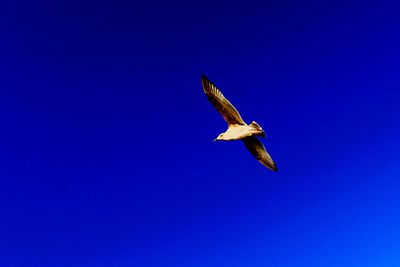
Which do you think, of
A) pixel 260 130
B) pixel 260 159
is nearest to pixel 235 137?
pixel 260 130

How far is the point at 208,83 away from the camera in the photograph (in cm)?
1488

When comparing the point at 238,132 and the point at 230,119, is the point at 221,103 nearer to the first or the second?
the point at 230,119

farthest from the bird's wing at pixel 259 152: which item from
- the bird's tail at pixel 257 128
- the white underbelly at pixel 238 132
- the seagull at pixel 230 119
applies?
the bird's tail at pixel 257 128

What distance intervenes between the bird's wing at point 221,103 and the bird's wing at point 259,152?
4.38 feet

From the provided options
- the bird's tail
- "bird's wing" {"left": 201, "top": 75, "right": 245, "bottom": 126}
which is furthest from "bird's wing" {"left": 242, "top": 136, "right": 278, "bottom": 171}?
the bird's tail

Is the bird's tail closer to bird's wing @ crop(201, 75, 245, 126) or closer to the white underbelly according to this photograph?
the white underbelly

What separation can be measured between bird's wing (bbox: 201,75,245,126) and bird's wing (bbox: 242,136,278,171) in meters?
1.34

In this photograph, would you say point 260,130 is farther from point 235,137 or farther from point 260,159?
point 260,159

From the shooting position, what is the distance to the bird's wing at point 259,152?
630 inches

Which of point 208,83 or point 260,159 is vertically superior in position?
point 208,83

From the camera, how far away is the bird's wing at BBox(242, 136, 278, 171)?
16.0 m

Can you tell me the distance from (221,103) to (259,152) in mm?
2670

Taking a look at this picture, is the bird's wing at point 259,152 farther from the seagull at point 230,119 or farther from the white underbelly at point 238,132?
the white underbelly at point 238,132

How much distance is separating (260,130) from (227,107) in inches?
A: 47.1
